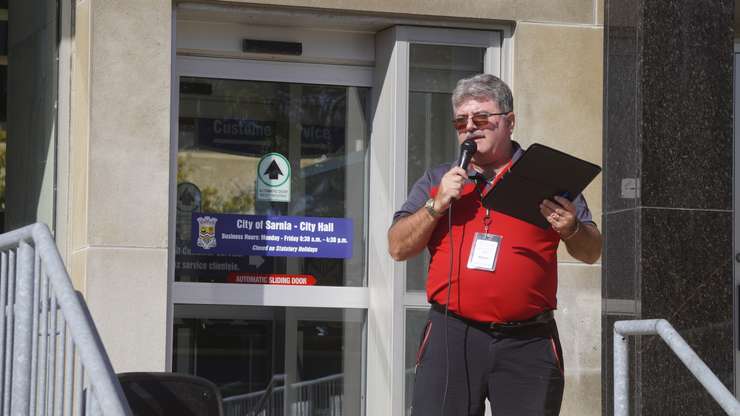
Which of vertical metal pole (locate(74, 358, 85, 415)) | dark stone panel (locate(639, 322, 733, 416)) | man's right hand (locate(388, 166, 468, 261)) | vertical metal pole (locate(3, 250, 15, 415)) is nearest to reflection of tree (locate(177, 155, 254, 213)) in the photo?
dark stone panel (locate(639, 322, 733, 416))

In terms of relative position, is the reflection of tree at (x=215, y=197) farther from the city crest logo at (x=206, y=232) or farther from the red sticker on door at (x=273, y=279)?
the red sticker on door at (x=273, y=279)

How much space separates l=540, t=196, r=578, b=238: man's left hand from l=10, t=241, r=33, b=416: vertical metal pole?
1.81m

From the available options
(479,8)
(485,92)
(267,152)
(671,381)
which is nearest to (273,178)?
(267,152)

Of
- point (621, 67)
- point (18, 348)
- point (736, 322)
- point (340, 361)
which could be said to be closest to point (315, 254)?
point (340, 361)

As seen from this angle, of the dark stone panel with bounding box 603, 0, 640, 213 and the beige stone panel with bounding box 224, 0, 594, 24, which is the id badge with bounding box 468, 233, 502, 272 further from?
the beige stone panel with bounding box 224, 0, 594, 24

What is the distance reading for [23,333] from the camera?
423 centimetres

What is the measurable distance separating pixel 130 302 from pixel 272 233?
100 centimetres

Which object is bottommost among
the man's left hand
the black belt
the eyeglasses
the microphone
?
the black belt

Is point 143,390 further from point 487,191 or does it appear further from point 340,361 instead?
point 340,361

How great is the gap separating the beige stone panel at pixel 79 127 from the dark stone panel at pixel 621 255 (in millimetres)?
2808

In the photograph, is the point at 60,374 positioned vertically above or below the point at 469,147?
below

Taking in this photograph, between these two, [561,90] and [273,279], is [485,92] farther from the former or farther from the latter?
[273,279]

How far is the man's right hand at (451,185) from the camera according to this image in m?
4.66

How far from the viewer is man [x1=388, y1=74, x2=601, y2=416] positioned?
15.8ft
